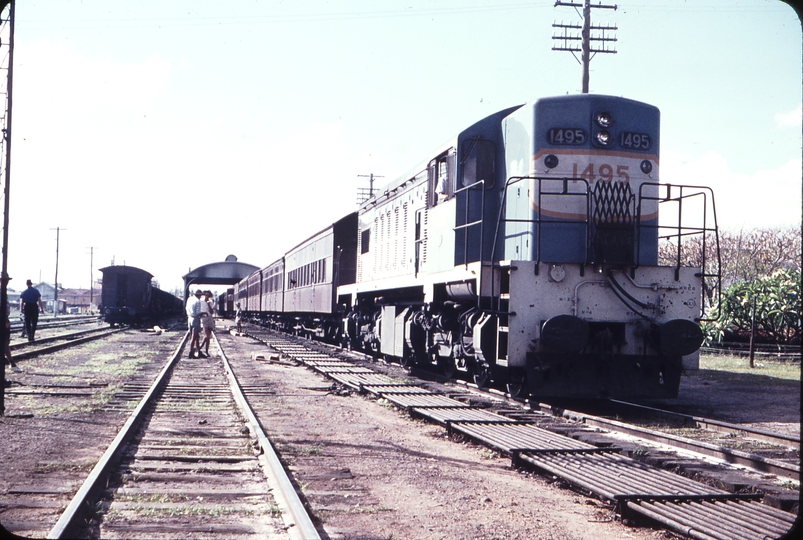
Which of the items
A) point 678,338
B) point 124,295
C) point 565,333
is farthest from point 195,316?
point 124,295

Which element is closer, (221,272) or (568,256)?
(568,256)

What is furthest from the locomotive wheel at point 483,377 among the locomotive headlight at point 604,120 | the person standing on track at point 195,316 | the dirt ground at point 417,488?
the person standing on track at point 195,316

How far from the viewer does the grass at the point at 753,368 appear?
1459cm

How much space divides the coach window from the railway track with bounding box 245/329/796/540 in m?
3.12

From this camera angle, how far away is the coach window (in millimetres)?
10367

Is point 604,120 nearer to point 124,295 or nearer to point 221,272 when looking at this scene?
point 124,295

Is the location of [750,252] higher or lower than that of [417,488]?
higher

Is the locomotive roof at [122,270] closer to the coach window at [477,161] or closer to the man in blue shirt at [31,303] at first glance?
the man in blue shirt at [31,303]

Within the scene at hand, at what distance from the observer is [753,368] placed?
16.1 m

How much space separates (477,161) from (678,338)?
358 cm

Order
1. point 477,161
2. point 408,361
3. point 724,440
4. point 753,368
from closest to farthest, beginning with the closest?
point 724,440, point 477,161, point 408,361, point 753,368

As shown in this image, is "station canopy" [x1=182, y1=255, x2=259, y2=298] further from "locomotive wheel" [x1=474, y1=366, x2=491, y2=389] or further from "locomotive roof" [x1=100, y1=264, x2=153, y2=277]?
"locomotive wheel" [x1=474, y1=366, x2=491, y2=389]

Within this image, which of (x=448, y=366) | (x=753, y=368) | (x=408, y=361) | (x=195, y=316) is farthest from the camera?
(x=195, y=316)

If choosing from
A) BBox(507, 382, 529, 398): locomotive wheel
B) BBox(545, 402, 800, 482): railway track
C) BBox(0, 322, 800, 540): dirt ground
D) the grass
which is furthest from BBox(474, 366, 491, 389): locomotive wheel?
the grass
